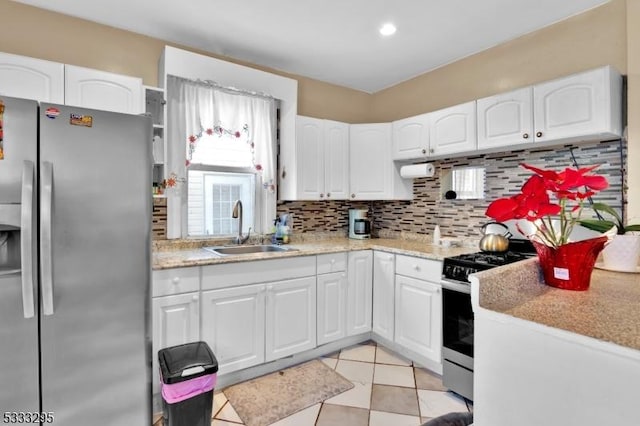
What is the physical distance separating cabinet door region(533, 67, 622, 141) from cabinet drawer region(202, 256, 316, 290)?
1861 mm

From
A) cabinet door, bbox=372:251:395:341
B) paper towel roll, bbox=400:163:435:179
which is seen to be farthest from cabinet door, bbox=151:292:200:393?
paper towel roll, bbox=400:163:435:179

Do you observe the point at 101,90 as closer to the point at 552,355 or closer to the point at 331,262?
the point at 331,262

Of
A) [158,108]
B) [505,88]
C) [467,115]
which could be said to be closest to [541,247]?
[467,115]

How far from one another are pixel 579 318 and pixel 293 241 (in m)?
2.57

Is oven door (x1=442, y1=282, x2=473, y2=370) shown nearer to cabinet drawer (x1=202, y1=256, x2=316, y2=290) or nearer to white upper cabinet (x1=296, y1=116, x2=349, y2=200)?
cabinet drawer (x1=202, y1=256, x2=316, y2=290)

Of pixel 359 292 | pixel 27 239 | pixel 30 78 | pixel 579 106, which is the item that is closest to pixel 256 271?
pixel 359 292

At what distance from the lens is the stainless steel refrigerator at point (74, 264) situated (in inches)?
57.5

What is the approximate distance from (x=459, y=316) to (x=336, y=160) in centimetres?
179

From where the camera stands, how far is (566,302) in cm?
98

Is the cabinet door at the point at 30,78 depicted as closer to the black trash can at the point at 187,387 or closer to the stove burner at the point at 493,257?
the black trash can at the point at 187,387

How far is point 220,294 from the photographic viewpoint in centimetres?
221

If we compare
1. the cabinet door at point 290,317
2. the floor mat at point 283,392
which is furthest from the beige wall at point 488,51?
the floor mat at point 283,392

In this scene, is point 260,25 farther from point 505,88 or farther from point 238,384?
point 238,384

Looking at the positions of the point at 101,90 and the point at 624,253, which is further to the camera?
the point at 101,90
